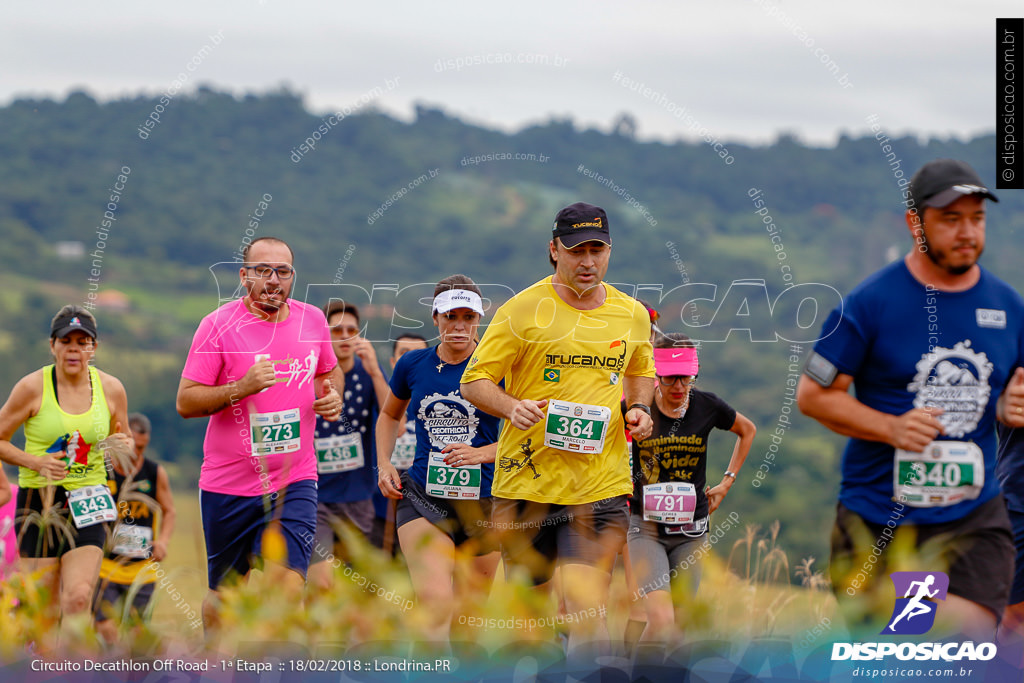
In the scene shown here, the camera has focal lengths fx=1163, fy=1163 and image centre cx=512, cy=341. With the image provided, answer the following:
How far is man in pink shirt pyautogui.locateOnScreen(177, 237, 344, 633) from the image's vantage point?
570 cm

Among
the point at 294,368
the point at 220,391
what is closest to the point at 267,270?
the point at 294,368

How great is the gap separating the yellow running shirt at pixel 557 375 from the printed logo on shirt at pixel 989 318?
1.51 meters

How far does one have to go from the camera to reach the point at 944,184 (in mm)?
4234

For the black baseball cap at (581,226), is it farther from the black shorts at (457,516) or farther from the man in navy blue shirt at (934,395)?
the black shorts at (457,516)

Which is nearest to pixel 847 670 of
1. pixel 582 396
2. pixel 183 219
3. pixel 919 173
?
pixel 582 396

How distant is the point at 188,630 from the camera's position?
5691mm

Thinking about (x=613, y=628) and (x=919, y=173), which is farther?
(x=613, y=628)

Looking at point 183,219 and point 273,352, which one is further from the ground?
point 183,219

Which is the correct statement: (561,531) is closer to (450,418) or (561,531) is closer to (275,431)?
(450,418)

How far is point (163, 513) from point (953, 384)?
6116 mm

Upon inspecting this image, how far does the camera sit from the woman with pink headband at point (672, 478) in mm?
6082

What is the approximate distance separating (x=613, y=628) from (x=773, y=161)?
137ft

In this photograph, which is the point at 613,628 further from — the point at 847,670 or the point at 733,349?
the point at 733,349

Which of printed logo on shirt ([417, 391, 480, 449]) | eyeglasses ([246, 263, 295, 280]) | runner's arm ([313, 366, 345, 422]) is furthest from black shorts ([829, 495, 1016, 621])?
eyeglasses ([246, 263, 295, 280])
